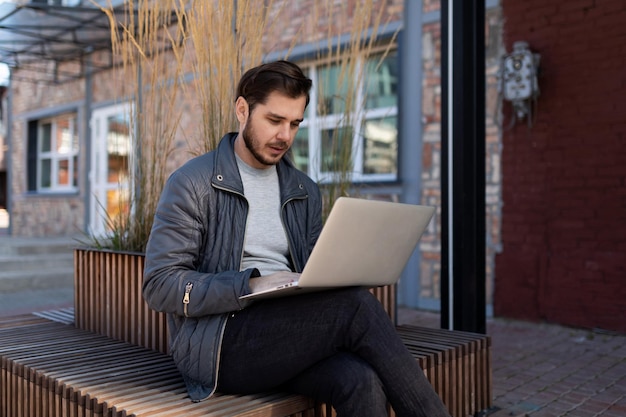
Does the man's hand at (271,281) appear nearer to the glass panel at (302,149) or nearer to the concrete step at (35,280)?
the glass panel at (302,149)

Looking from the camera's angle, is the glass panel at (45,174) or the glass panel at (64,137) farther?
the glass panel at (45,174)

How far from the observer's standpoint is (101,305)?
2.45m

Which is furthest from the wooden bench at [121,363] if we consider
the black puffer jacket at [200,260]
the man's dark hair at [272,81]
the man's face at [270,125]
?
the man's dark hair at [272,81]

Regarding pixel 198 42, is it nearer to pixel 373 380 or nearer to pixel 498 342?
pixel 373 380

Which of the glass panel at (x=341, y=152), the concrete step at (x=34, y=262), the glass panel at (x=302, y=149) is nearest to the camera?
the glass panel at (x=341, y=152)

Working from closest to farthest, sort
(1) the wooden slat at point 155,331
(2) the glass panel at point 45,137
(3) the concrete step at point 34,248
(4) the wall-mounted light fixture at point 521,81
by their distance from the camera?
(1) the wooden slat at point 155,331, (4) the wall-mounted light fixture at point 521,81, (3) the concrete step at point 34,248, (2) the glass panel at point 45,137

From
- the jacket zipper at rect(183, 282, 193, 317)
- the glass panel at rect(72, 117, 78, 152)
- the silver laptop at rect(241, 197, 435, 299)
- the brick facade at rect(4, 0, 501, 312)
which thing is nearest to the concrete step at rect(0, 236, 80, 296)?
the brick facade at rect(4, 0, 501, 312)

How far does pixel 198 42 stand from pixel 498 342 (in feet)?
8.33

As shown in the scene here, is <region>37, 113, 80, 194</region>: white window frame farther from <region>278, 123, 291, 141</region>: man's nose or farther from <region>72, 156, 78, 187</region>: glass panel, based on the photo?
<region>278, 123, 291, 141</region>: man's nose

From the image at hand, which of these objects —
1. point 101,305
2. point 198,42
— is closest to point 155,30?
point 198,42

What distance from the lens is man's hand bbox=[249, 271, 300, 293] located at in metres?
1.50

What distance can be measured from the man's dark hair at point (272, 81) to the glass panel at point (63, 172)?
8.13 meters

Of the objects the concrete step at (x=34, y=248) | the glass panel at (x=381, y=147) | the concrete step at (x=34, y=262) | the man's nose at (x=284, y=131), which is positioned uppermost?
the glass panel at (x=381, y=147)

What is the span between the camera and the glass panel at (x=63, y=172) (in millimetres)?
9145
